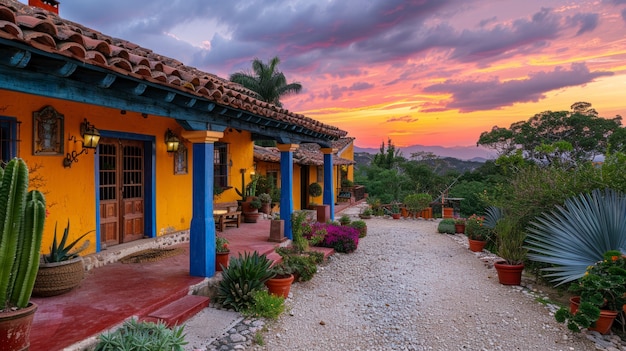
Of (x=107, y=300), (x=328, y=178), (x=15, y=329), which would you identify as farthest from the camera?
(x=328, y=178)

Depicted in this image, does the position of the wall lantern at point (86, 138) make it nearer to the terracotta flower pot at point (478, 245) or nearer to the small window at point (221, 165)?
the small window at point (221, 165)

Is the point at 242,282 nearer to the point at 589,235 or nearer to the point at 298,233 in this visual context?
the point at 298,233

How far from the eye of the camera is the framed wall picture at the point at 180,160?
25.5ft

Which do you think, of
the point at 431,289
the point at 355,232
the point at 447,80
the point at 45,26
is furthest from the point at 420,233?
the point at 45,26

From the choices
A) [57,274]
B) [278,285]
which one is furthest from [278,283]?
[57,274]

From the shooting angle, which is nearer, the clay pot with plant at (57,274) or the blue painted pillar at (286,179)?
the clay pot with plant at (57,274)

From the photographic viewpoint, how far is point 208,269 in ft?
17.7

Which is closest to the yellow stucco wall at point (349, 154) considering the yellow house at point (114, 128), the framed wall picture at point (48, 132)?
the yellow house at point (114, 128)

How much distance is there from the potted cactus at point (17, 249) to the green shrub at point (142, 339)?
2.39ft

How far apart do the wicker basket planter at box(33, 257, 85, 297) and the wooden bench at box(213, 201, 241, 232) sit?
4490 millimetres

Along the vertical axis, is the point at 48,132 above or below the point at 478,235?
above

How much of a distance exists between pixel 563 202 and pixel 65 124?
903cm

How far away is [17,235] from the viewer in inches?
101

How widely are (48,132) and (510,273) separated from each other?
8.26m
